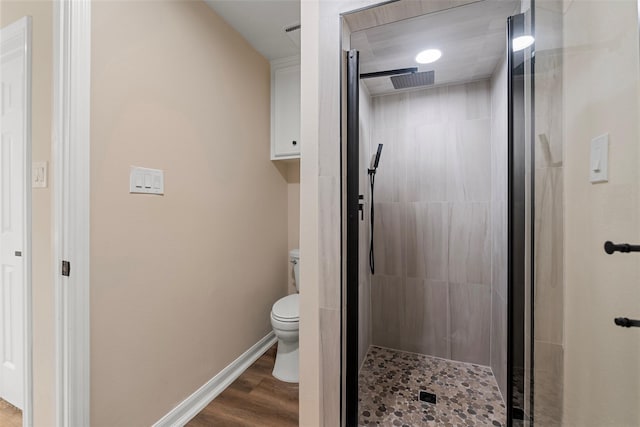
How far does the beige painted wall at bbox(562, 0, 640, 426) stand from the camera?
1.95ft

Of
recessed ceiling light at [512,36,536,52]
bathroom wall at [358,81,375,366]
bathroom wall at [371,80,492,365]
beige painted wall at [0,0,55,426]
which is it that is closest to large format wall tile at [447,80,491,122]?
bathroom wall at [371,80,492,365]

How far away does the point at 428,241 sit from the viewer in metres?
2.12

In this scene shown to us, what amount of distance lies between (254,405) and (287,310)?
57 centimetres

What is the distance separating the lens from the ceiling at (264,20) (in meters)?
1.66

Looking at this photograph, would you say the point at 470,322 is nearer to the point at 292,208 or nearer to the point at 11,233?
the point at 292,208

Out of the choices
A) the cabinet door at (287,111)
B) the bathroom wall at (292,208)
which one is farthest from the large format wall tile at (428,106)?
the bathroom wall at (292,208)

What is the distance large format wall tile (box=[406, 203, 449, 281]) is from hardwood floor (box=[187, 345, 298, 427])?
128 cm

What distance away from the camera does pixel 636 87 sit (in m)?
0.58

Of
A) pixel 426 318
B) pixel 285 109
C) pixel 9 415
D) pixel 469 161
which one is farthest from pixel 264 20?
pixel 9 415

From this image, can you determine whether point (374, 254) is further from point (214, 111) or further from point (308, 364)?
point (214, 111)

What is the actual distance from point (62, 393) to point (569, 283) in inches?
73.2

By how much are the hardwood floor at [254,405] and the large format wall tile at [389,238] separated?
44.6 inches

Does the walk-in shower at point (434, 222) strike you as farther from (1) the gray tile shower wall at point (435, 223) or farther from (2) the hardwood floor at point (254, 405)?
(2) the hardwood floor at point (254, 405)

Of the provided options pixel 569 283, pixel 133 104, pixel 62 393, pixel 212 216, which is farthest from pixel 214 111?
pixel 569 283
